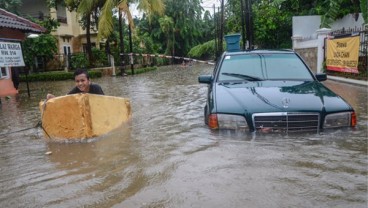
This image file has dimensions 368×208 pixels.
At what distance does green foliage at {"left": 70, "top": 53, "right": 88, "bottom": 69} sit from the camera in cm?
2564

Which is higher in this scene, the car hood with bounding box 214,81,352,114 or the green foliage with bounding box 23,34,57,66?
the green foliage with bounding box 23,34,57,66

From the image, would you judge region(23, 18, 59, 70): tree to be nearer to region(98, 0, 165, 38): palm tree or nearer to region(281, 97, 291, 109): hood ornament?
region(98, 0, 165, 38): palm tree

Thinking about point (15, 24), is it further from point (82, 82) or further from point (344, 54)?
point (344, 54)

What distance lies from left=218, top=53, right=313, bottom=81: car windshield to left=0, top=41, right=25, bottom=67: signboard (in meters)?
8.86

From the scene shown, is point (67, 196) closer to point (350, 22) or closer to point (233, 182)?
point (233, 182)

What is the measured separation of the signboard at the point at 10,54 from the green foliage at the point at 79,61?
12362 mm

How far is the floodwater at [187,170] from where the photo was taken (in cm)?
325

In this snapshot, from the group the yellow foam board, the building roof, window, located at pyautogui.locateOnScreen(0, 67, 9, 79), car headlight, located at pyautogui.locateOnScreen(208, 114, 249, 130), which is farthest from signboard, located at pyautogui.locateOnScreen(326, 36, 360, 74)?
window, located at pyautogui.locateOnScreen(0, 67, 9, 79)

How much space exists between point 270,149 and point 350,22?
54.6 feet

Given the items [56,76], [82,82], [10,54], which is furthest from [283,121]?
[56,76]

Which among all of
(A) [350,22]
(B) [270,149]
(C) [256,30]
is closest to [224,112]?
(B) [270,149]

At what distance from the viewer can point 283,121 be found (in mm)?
4754

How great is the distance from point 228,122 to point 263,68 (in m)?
1.69

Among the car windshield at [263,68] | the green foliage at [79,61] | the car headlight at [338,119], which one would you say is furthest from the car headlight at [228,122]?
the green foliage at [79,61]
